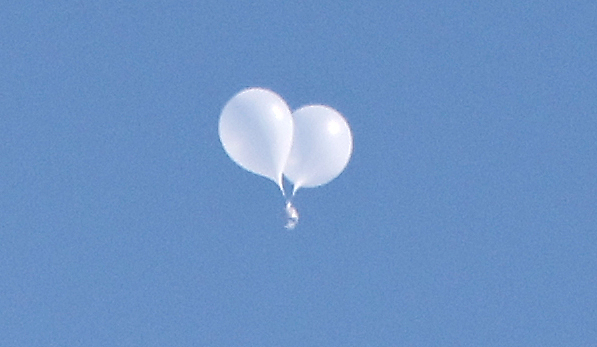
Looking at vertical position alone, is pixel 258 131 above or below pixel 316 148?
below

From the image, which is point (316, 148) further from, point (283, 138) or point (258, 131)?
point (258, 131)

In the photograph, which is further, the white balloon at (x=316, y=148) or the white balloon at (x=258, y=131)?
the white balloon at (x=316, y=148)

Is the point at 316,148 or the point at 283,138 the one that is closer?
the point at 283,138

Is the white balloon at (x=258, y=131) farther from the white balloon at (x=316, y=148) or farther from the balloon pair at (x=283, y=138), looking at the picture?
the white balloon at (x=316, y=148)

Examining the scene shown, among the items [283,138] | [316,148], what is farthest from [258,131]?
[316,148]

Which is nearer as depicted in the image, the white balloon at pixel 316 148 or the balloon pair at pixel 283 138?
the balloon pair at pixel 283 138
